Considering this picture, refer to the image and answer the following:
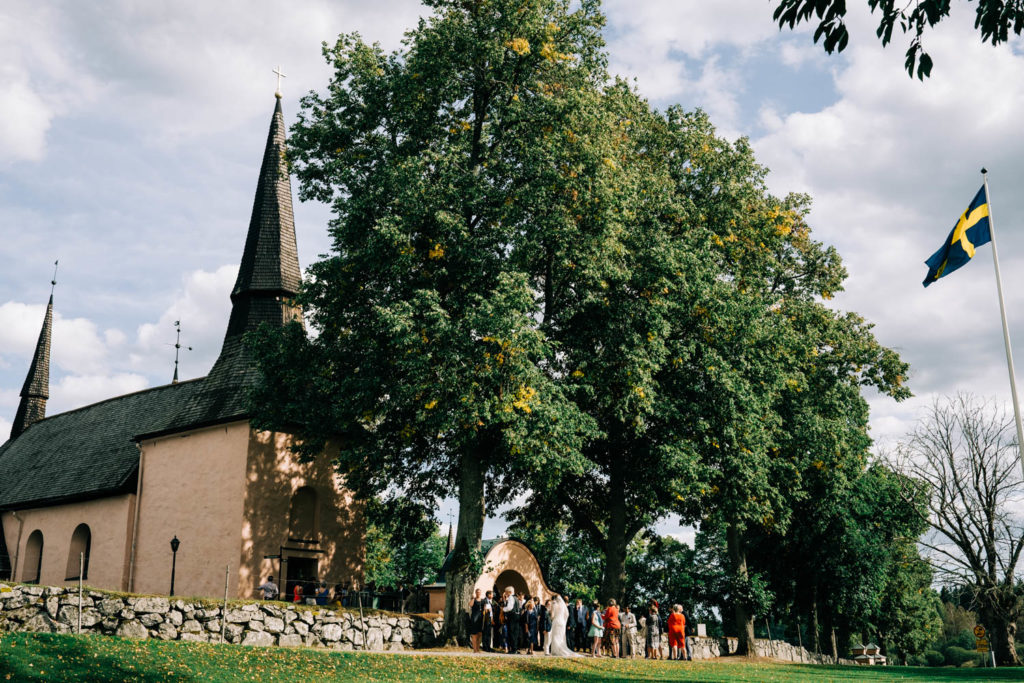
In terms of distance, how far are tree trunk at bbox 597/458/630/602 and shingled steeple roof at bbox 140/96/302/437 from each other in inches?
556

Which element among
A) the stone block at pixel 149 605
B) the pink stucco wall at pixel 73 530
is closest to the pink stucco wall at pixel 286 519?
the pink stucco wall at pixel 73 530

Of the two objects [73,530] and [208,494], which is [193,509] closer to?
[208,494]

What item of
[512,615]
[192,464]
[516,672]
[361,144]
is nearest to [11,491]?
[192,464]

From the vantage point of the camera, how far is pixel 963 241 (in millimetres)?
18156

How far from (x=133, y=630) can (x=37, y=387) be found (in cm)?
4223

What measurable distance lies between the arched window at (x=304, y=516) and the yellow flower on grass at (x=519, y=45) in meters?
18.0

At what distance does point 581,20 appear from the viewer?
2472cm

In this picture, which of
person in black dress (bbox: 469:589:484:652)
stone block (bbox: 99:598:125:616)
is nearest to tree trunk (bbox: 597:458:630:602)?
person in black dress (bbox: 469:589:484:652)

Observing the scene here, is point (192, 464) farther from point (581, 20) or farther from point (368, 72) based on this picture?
point (581, 20)

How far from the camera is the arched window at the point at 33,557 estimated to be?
38.7 meters

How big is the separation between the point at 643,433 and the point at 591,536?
644 cm

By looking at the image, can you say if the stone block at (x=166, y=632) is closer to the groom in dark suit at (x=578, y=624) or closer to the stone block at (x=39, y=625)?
the stone block at (x=39, y=625)

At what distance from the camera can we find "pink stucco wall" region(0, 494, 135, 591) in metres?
34.1

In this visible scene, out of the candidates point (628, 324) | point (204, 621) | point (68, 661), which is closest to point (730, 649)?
point (628, 324)
